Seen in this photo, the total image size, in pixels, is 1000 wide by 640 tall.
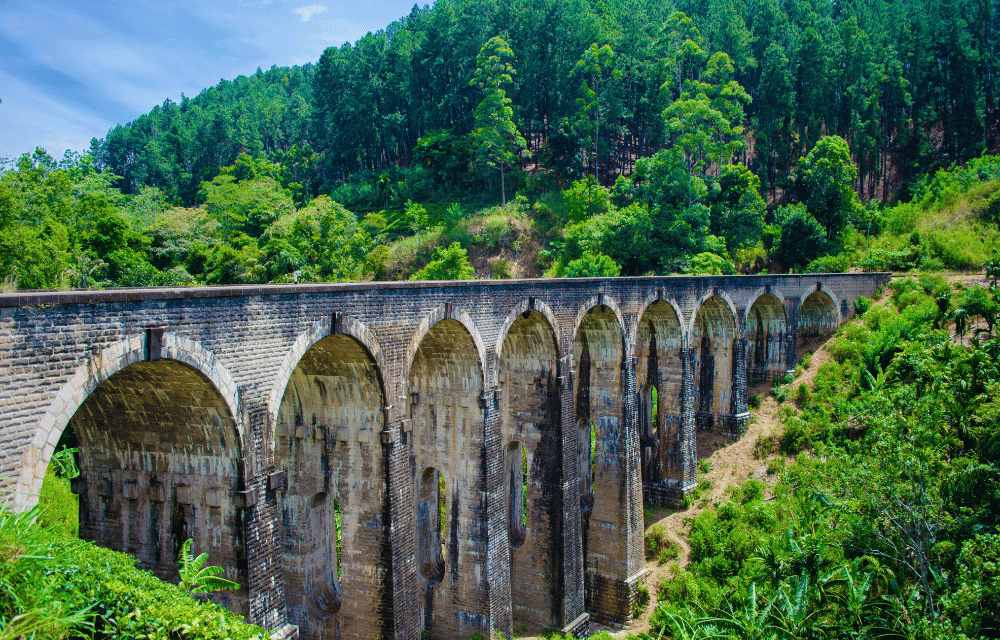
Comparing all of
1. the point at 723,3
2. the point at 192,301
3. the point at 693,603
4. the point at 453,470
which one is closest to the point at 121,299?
the point at 192,301

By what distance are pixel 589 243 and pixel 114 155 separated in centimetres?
9248

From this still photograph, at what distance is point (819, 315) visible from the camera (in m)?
36.6

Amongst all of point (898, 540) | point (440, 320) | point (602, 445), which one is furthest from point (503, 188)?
point (898, 540)

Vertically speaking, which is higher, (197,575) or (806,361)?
(806,361)

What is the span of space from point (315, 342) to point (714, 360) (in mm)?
21856

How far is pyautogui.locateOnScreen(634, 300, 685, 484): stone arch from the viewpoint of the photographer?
2558cm

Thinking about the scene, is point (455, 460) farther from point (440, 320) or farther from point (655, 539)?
point (655, 539)

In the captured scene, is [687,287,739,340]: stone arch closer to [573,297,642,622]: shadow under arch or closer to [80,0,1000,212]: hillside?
[573,297,642,622]: shadow under arch

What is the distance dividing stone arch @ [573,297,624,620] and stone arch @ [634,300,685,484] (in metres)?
3.34

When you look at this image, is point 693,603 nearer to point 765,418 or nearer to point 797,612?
point 797,612

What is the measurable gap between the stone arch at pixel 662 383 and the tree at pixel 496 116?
27.6 m

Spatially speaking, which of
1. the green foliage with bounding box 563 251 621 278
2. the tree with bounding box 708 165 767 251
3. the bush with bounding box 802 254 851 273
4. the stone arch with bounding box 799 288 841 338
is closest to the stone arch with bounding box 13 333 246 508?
the green foliage with bounding box 563 251 621 278

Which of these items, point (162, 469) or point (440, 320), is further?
point (440, 320)

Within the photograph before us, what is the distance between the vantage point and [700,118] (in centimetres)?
4525
